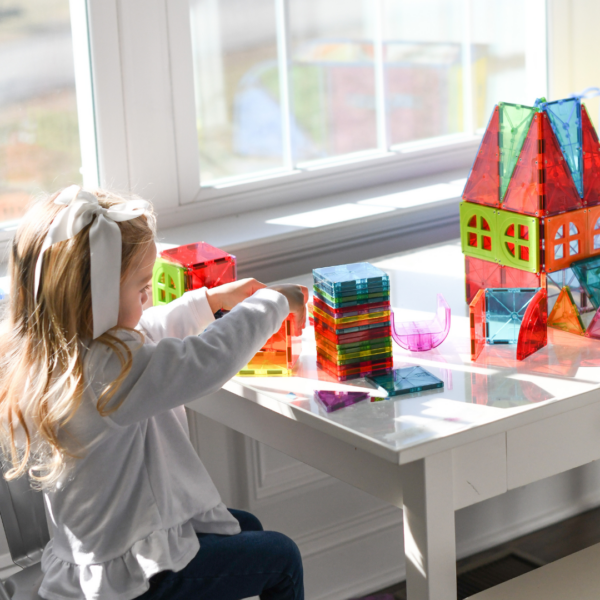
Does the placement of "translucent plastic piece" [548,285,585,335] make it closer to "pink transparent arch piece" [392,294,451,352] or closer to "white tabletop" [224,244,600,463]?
"white tabletop" [224,244,600,463]

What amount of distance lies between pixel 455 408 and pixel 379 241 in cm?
88

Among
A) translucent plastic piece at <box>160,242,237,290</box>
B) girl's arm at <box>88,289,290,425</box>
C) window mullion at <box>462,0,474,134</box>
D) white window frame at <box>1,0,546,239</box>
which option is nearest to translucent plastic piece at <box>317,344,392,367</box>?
girl's arm at <box>88,289,290,425</box>

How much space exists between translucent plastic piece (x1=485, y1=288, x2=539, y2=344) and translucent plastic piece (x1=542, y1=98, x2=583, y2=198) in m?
0.20

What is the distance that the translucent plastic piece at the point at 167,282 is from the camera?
135 centimetres

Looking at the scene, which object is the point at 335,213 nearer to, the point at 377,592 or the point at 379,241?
the point at 379,241

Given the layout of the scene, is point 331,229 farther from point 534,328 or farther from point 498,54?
point 498,54

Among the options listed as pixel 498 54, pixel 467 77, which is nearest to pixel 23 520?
pixel 467 77

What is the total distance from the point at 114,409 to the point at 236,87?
3.53ft

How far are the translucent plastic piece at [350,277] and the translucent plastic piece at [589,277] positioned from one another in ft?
1.11

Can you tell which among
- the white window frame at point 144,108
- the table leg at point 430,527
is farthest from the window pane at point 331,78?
the table leg at point 430,527

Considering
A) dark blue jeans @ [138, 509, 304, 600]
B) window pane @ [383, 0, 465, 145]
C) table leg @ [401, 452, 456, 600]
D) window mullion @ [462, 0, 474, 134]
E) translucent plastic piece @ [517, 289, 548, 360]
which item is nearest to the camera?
table leg @ [401, 452, 456, 600]

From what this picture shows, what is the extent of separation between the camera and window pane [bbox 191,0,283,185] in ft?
6.17

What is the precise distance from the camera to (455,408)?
3.57 feet

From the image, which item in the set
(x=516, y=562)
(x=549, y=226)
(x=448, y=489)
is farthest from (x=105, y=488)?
(x=516, y=562)
